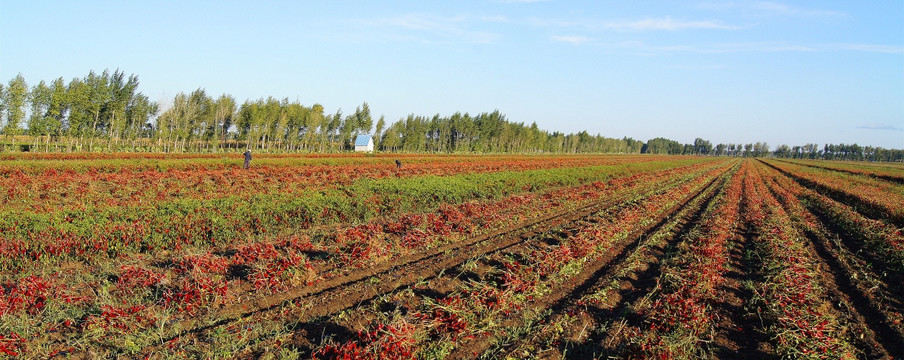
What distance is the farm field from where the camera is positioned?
5.24m

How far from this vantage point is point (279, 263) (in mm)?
7500

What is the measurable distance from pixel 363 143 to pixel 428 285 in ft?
248

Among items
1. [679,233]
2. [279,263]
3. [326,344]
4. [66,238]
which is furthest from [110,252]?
[679,233]

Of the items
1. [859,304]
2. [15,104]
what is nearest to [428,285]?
[859,304]

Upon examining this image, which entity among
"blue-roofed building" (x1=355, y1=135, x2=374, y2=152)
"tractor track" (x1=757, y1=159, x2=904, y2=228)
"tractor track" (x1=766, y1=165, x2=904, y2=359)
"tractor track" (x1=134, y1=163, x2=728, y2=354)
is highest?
"blue-roofed building" (x1=355, y1=135, x2=374, y2=152)

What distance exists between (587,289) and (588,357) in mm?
2284

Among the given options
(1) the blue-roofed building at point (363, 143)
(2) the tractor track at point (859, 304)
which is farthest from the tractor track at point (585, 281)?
(1) the blue-roofed building at point (363, 143)

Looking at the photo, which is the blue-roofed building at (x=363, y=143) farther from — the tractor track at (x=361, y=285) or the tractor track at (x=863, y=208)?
the tractor track at (x=361, y=285)

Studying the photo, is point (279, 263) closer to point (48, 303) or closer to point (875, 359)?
point (48, 303)

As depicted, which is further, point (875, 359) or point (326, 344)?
point (875, 359)

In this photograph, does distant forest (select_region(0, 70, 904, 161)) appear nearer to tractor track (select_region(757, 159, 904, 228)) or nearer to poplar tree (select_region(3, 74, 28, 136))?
poplar tree (select_region(3, 74, 28, 136))

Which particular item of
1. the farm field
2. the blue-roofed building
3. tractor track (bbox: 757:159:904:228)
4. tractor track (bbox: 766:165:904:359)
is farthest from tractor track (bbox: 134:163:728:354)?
the blue-roofed building

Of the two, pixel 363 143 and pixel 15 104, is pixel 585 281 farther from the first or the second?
pixel 363 143

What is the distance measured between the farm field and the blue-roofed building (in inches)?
2609
